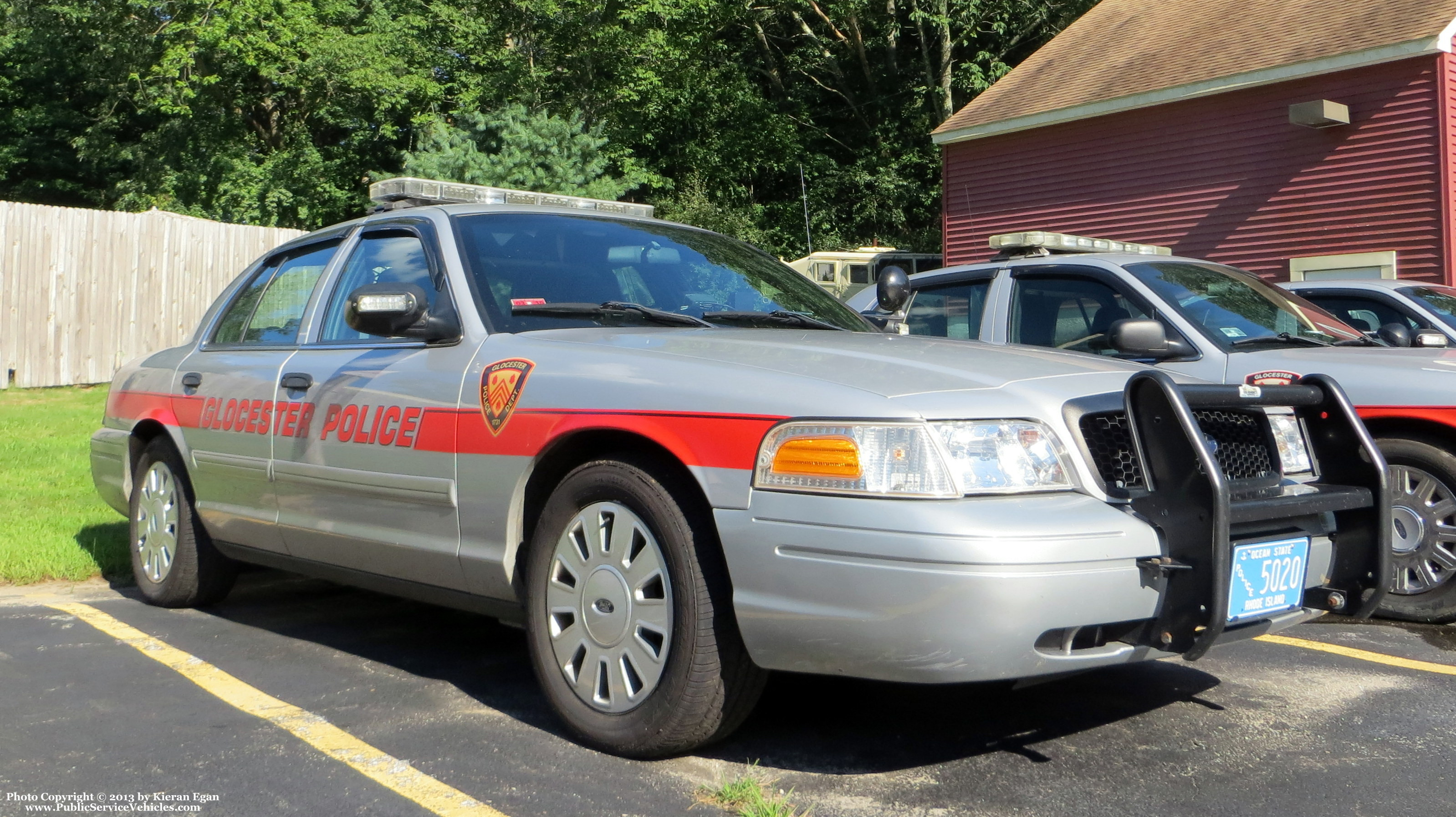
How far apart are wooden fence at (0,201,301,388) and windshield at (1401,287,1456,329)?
1160cm

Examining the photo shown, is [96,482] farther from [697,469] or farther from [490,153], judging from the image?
[490,153]

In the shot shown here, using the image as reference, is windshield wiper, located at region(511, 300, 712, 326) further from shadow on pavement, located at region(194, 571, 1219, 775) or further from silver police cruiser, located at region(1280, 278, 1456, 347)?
silver police cruiser, located at region(1280, 278, 1456, 347)

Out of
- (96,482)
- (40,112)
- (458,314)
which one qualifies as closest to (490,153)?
(40,112)

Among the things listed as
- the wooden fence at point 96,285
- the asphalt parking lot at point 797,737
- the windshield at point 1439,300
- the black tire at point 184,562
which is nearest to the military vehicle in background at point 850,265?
the wooden fence at point 96,285

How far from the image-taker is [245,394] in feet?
16.0

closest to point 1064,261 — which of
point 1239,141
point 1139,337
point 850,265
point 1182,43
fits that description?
point 1139,337

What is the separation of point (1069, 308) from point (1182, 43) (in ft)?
48.7

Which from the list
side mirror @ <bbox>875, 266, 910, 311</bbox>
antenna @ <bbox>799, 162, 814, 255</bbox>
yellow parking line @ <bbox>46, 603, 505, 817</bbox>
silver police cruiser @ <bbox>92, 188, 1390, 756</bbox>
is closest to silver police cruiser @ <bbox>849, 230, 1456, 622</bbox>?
side mirror @ <bbox>875, 266, 910, 311</bbox>

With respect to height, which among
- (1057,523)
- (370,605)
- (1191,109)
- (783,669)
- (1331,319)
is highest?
(1191,109)

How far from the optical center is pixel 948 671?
2.92 meters

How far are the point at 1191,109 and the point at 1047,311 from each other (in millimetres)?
13227

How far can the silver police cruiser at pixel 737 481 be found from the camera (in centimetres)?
293

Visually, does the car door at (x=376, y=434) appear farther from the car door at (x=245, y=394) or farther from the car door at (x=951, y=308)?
the car door at (x=951, y=308)

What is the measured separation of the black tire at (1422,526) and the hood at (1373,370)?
0.20m
